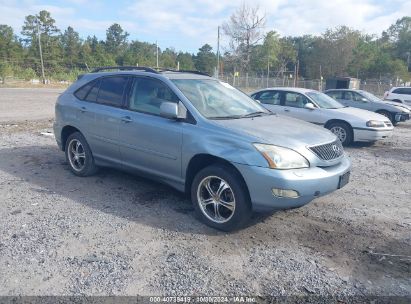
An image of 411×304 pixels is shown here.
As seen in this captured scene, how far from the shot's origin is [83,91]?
589 cm

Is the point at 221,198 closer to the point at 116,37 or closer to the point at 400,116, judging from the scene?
the point at 400,116

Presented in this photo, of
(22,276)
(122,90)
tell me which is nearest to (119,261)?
(22,276)

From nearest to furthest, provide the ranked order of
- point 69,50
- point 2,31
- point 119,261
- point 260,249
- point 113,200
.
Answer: point 119,261
point 260,249
point 113,200
point 2,31
point 69,50

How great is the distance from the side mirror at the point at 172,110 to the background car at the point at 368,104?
11.6 metres

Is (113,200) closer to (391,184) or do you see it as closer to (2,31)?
(391,184)

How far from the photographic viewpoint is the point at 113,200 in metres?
4.98

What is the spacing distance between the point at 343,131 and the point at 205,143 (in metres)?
6.65

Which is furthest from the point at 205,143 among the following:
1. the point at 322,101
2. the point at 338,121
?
the point at 322,101

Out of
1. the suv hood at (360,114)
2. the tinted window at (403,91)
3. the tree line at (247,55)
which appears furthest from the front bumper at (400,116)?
the tree line at (247,55)

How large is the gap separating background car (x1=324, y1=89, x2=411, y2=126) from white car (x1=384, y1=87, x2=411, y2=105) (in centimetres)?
553

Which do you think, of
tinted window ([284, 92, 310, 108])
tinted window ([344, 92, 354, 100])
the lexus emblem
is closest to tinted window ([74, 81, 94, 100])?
the lexus emblem

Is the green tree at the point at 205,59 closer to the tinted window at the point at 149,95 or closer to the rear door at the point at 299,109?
the rear door at the point at 299,109

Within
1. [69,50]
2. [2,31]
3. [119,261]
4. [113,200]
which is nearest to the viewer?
[119,261]

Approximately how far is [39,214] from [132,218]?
116 centimetres
